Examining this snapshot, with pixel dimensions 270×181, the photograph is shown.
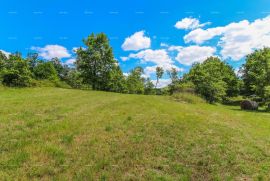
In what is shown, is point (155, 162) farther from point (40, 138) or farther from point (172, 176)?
point (40, 138)

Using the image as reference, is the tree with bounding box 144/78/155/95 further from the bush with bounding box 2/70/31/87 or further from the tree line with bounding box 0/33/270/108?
the bush with bounding box 2/70/31/87

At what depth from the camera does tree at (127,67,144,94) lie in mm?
58713

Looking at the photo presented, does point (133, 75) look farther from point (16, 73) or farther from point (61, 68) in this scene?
point (16, 73)

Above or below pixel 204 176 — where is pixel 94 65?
above

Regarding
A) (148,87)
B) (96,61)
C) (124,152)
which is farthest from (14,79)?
(148,87)

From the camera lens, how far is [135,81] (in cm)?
6156

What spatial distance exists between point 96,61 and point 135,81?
25.1m

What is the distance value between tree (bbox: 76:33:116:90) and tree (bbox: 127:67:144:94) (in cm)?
1976

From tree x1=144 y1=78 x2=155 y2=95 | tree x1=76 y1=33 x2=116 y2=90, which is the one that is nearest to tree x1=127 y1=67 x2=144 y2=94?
tree x1=144 y1=78 x2=155 y2=95

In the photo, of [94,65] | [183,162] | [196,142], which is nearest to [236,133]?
[196,142]

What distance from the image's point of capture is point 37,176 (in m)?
3.88

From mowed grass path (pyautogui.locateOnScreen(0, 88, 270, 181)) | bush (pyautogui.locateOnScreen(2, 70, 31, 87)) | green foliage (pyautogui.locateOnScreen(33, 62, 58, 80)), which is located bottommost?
mowed grass path (pyautogui.locateOnScreen(0, 88, 270, 181))

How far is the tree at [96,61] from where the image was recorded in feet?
123

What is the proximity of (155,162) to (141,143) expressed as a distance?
1.25 m
